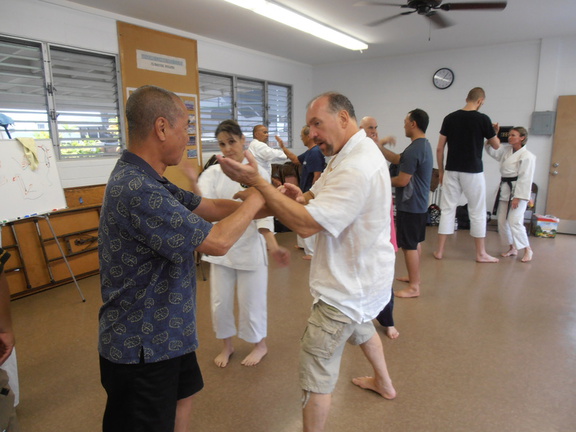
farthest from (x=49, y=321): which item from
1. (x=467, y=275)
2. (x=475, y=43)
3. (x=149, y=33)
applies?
(x=475, y=43)

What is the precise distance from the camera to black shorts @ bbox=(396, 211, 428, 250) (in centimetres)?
319

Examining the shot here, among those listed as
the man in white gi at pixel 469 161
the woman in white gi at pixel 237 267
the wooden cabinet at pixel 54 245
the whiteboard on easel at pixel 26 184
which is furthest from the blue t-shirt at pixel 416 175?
the wooden cabinet at pixel 54 245

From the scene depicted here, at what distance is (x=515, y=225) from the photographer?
445cm

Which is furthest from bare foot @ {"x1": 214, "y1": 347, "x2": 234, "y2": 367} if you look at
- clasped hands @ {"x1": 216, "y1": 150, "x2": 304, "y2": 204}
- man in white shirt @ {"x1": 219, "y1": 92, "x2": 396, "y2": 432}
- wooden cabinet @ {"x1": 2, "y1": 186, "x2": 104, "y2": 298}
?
wooden cabinet @ {"x1": 2, "y1": 186, "x2": 104, "y2": 298}

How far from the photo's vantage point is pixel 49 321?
3.04 meters

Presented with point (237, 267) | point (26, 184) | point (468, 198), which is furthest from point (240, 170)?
point (468, 198)

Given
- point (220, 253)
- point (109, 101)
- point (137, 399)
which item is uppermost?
point (109, 101)

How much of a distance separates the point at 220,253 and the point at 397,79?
6.88 m

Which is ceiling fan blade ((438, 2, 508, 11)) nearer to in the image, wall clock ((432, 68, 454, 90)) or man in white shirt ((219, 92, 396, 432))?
man in white shirt ((219, 92, 396, 432))

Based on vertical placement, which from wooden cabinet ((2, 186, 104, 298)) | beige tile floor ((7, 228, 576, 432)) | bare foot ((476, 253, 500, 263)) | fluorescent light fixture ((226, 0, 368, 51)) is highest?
fluorescent light fixture ((226, 0, 368, 51))

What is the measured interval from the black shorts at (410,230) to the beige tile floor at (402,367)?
551 millimetres

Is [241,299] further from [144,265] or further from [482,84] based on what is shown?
[482,84]

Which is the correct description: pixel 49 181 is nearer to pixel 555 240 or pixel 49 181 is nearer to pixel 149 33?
pixel 149 33

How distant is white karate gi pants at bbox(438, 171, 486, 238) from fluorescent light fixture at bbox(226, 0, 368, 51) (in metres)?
2.60
